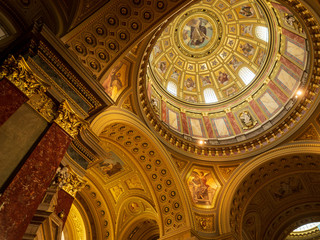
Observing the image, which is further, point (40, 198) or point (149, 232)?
point (149, 232)

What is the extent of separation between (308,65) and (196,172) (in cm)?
780

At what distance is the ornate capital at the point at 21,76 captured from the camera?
16.8 ft

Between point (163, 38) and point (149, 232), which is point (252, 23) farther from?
point (149, 232)

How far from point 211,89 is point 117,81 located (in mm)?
9237

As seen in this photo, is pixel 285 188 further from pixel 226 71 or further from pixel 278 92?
pixel 226 71

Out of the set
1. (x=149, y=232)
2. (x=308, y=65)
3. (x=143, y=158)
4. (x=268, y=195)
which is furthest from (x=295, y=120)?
(x=149, y=232)

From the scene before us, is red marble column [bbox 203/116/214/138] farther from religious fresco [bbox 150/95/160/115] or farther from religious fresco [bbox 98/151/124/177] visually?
religious fresco [bbox 98/151/124/177]

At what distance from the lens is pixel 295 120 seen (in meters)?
13.2

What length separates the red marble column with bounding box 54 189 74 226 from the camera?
222 inches

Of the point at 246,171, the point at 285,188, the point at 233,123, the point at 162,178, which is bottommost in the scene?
the point at 162,178

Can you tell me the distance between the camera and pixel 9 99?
4949 mm

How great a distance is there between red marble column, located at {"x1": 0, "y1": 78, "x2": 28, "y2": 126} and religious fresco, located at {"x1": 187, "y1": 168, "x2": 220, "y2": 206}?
1015 centimetres

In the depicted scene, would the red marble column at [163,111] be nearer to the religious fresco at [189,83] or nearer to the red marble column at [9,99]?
the religious fresco at [189,83]

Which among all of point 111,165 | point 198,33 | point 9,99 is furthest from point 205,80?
point 9,99
